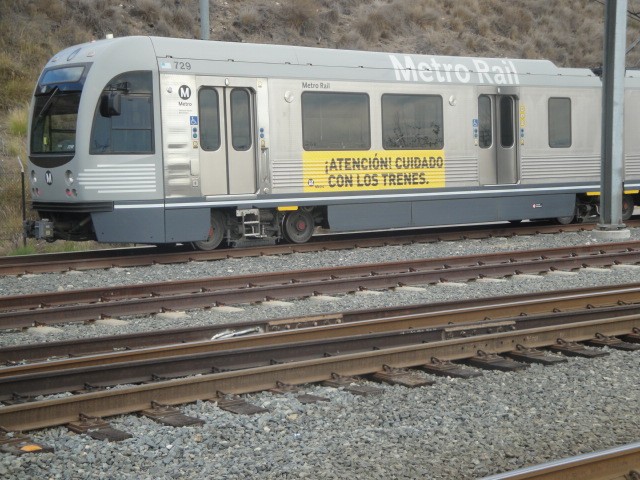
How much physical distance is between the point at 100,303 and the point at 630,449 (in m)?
7.23

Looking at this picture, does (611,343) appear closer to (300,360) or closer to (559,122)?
(300,360)

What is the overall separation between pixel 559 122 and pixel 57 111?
10278 mm

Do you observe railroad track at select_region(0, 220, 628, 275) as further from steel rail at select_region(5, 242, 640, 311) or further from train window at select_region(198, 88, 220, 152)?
steel rail at select_region(5, 242, 640, 311)

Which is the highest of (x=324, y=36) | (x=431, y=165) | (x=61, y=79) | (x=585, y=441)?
(x=324, y=36)

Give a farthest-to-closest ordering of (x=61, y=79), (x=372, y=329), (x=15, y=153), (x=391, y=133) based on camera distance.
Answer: (x=15, y=153)
(x=391, y=133)
(x=61, y=79)
(x=372, y=329)

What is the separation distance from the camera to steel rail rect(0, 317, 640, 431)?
686 centimetres

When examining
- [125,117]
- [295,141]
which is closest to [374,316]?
[125,117]

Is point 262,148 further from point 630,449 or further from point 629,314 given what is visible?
point 630,449

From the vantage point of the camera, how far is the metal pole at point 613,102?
54.5ft

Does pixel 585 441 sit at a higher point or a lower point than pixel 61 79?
lower

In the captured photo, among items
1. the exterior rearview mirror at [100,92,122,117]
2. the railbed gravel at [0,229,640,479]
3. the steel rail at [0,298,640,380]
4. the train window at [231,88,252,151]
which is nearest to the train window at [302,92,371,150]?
the train window at [231,88,252,151]

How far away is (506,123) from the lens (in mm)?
20156

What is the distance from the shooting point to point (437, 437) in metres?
6.68

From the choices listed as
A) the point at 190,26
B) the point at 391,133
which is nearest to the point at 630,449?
the point at 391,133
